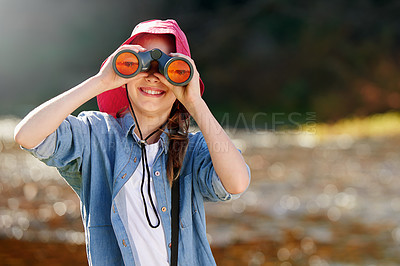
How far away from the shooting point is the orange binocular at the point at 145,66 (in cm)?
148

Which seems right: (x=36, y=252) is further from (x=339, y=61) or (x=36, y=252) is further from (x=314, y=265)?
(x=339, y=61)

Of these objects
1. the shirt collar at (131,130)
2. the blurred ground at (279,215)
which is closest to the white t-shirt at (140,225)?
the shirt collar at (131,130)

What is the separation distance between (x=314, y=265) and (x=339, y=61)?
11.9 m

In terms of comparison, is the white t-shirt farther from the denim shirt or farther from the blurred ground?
the blurred ground

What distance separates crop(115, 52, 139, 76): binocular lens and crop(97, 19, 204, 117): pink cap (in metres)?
0.17

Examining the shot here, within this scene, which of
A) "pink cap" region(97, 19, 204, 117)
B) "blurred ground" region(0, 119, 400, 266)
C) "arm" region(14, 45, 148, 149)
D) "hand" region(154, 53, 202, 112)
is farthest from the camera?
"blurred ground" region(0, 119, 400, 266)

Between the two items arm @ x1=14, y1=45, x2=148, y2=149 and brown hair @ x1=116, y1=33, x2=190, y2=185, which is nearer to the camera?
arm @ x1=14, y1=45, x2=148, y2=149

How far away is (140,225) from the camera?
59.9 inches

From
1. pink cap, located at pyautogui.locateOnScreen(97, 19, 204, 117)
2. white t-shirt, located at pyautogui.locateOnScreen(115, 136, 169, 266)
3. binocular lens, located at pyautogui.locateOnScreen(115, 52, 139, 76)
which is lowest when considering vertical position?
white t-shirt, located at pyautogui.locateOnScreen(115, 136, 169, 266)

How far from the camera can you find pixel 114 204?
1500 millimetres

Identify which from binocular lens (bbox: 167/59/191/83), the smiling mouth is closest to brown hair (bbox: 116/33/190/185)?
the smiling mouth

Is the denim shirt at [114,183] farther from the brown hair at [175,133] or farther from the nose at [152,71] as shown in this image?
the nose at [152,71]

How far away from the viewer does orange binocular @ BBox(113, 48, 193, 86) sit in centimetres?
148

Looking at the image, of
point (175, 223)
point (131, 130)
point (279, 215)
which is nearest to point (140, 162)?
point (131, 130)
